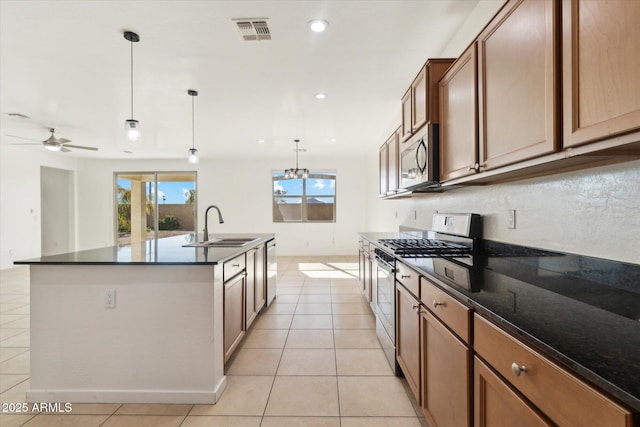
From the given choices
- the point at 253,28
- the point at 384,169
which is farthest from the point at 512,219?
the point at 384,169

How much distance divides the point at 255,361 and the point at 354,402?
3.04ft

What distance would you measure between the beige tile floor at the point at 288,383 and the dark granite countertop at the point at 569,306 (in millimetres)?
979

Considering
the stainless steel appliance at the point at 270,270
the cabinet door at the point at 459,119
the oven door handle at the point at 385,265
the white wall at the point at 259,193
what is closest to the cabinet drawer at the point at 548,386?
the cabinet door at the point at 459,119

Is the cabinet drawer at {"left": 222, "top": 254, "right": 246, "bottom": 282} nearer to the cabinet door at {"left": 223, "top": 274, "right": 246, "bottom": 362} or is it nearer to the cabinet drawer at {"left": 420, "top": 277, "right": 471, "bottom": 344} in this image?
the cabinet door at {"left": 223, "top": 274, "right": 246, "bottom": 362}

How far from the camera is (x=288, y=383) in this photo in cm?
221

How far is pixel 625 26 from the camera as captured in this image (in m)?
0.87

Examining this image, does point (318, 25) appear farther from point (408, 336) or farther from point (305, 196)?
point (305, 196)

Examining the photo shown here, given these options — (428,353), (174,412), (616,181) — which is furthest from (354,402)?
(616,181)

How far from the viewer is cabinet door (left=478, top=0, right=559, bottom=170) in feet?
3.79

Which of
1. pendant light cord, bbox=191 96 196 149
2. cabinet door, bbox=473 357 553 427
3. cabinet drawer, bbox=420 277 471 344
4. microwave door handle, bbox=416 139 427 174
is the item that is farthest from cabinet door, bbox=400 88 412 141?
pendant light cord, bbox=191 96 196 149

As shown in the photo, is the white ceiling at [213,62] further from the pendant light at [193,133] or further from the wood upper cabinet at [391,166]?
the wood upper cabinet at [391,166]

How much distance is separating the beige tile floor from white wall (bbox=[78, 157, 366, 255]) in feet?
15.1

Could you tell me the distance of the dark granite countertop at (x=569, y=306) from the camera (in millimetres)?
661

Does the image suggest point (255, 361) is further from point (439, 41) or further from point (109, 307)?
point (439, 41)
